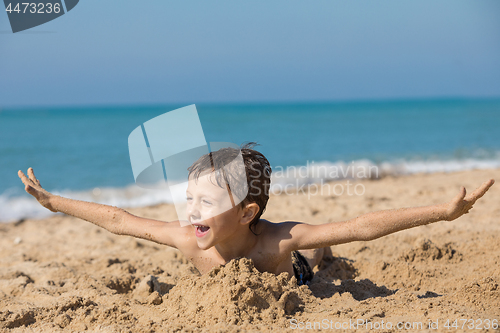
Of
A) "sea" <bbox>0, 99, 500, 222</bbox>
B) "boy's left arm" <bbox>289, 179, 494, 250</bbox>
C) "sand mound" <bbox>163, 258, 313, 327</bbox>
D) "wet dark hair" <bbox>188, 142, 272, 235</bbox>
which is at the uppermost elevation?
"wet dark hair" <bbox>188, 142, 272, 235</bbox>

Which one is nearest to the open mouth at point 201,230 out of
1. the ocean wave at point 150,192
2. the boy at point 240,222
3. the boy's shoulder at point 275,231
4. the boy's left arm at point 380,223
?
the boy at point 240,222

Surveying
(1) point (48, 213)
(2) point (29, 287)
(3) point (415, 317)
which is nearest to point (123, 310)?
(2) point (29, 287)

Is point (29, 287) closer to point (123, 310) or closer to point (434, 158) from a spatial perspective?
point (123, 310)

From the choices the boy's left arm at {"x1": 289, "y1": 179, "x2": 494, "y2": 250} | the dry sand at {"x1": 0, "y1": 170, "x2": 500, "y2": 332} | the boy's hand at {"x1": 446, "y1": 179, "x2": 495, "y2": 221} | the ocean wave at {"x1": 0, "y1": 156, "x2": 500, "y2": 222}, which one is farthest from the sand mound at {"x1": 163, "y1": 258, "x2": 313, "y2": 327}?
the ocean wave at {"x1": 0, "y1": 156, "x2": 500, "y2": 222}

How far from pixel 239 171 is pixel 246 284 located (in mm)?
545

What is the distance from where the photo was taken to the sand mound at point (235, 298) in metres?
1.82

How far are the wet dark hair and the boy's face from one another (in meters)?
0.04

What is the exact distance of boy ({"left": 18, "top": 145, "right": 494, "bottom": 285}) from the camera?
1.86 metres

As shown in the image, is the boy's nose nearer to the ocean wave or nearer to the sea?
the sea

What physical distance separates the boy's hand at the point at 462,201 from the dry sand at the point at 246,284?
46cm

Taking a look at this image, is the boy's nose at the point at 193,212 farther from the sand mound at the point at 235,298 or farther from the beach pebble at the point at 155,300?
the beach pebble at the point at 155,300

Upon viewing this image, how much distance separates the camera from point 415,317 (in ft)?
5.87

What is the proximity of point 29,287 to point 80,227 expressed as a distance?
2.11m

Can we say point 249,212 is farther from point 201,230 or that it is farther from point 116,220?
point 116,220
